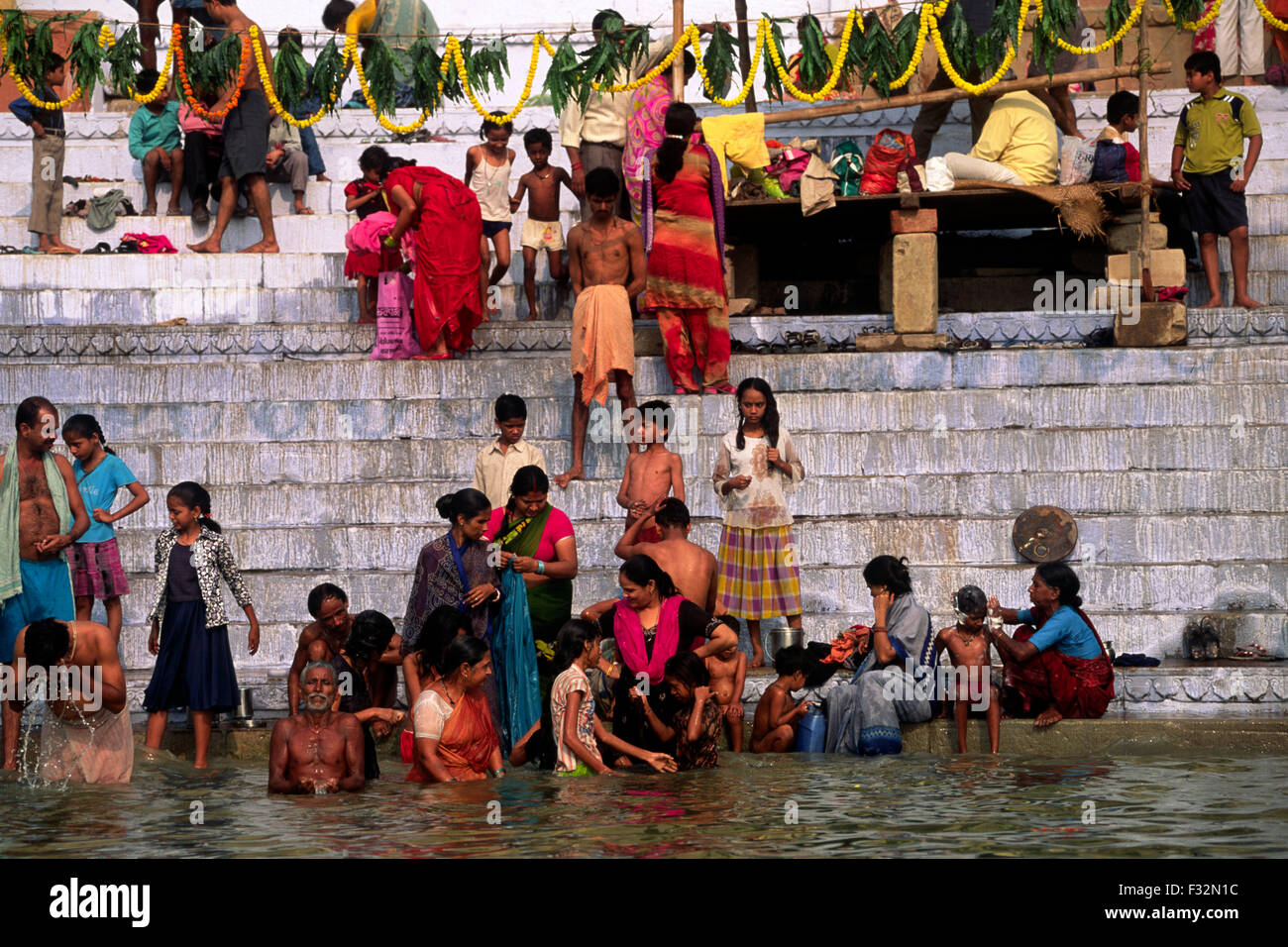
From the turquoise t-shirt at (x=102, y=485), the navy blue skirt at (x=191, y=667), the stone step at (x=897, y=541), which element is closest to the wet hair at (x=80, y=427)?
the turquoise t-shirt at (x=102, y=485)

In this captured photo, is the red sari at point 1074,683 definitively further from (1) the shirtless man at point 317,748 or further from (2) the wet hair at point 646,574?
(1) the shirtless man at point 317,748

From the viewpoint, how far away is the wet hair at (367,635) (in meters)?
8.17

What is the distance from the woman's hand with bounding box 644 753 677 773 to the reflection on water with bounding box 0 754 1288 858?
0.05m

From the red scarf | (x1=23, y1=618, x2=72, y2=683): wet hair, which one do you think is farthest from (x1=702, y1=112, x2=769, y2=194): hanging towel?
(x1=23, y1=618, x2=72, y2=683): wet hair

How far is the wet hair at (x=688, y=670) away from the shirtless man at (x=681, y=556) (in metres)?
0.58

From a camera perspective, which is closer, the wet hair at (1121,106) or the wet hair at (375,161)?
the wet hair at (1121,106)

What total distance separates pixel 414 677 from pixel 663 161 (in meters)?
4.17

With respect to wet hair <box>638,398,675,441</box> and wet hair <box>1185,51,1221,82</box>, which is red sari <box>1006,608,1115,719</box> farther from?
wet hair <box>1185,51,1221,82</box>

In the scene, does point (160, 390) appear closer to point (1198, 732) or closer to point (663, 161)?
point (663, 161)

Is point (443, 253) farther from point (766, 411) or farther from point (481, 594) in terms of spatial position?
point (481, 594)

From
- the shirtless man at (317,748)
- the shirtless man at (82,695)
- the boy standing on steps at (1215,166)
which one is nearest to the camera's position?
the shirtless man at (317,748)

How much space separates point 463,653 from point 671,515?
1.58 metres

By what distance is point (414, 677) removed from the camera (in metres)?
7.84
